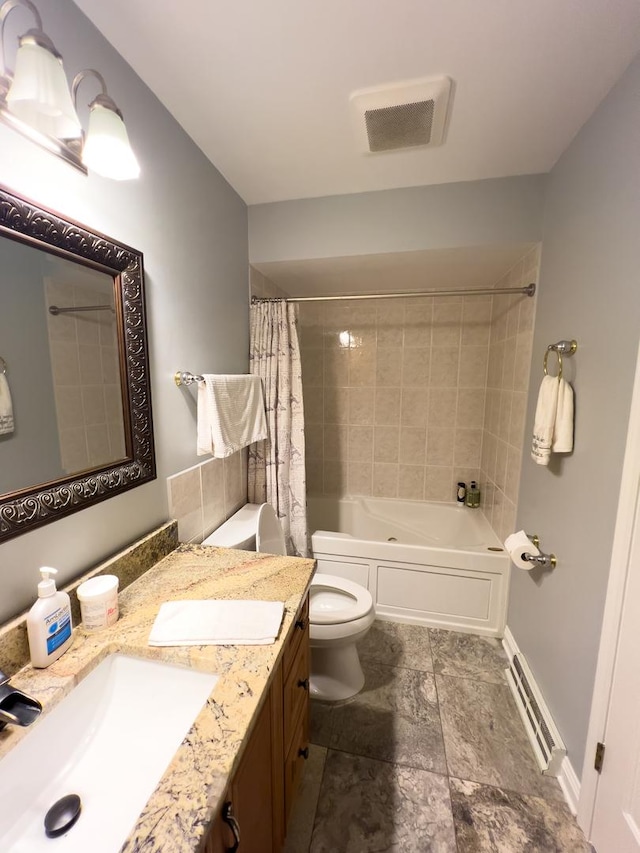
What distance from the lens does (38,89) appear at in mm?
662

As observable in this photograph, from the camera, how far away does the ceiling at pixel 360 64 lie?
36.2 inches

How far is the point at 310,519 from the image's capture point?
9.66 feet

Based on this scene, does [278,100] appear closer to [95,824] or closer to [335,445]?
[95,824]

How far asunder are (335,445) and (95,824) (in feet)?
8.19

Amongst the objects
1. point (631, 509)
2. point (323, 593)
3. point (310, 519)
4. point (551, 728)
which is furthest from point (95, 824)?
point (310, 519)

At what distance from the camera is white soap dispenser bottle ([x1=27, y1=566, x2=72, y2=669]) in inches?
30.1

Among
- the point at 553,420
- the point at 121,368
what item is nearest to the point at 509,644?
the point at 553,420

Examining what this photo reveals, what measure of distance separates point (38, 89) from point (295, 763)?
1.86 metres

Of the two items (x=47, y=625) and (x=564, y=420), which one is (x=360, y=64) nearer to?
(x=564, y=420)

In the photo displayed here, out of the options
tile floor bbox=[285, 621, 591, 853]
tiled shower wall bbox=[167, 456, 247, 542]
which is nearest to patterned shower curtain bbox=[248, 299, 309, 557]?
tiled shower wall bbox=[167, 456, 247, 542]

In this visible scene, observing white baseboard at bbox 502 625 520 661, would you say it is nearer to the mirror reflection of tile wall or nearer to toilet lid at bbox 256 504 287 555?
toilet lid at bbox 256 504 287 555

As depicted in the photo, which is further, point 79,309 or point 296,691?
point 296,691

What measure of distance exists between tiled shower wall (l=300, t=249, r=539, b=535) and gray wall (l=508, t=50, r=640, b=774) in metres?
0.96

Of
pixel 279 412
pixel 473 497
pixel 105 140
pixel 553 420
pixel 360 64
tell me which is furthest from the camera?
pixel 473 497
